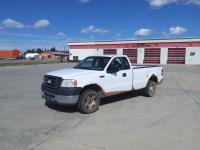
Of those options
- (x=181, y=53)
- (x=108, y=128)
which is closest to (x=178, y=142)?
(x=108, y=128)

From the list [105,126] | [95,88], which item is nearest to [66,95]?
[95,88]

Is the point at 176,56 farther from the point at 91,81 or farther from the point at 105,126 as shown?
the point at 105,126

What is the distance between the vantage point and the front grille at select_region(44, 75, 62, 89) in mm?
8095

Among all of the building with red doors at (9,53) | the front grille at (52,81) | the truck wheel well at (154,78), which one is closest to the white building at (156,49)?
the truck wheel well at (154,78)

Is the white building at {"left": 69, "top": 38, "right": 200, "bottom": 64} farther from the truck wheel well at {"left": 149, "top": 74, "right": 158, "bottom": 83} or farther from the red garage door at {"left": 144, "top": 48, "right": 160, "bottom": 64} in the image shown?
the truck wheel well at {"left": 149, "top": 74, "right": 158, "bottom": 83}

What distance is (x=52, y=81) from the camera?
27.4 feet

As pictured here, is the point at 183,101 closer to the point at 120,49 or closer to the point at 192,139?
the point at 192,139

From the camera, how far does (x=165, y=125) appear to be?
22.9ft

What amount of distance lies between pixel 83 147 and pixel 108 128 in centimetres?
143

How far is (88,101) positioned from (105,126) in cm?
161

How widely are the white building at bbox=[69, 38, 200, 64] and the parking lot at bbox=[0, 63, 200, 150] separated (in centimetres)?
4667

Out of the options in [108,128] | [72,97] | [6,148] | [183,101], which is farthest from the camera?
[183,101]

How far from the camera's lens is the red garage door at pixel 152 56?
57.4m

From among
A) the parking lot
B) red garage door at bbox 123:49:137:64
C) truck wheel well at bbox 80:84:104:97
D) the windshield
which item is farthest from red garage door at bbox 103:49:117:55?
truck wheel well at bbox 80:84:104:97
